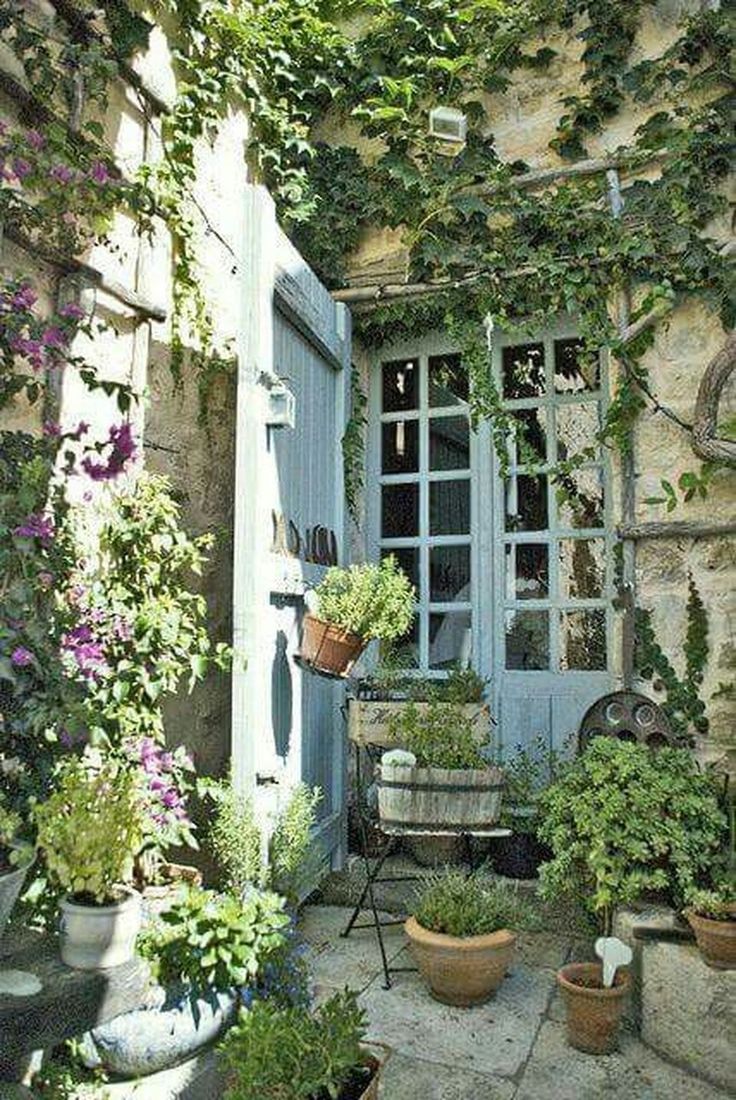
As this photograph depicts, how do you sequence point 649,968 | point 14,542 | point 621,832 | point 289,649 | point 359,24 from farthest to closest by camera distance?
point 359,24 < point 289,649 < point 621,832 < point 649,968 < point 14,542

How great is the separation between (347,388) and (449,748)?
6.35 ft

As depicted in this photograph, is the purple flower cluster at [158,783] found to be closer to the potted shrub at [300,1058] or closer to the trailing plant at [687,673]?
the potted shrub at [300,1058]

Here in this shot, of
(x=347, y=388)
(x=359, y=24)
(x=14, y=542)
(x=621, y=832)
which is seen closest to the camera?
(x=14, y=542)

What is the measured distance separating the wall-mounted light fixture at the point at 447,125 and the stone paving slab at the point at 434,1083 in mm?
4029

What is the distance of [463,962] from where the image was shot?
260cm

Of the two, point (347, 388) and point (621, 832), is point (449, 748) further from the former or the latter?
point (347, 388)

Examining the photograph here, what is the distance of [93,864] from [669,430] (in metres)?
2.98

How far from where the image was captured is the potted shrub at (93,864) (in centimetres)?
185

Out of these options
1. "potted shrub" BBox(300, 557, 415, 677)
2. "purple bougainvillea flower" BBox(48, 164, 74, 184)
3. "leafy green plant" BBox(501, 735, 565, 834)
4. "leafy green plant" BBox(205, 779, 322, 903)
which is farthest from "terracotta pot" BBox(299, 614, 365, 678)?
"purple bougainvillea flower" BBox(48, 164, 74, 184)

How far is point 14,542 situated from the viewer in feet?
7.04

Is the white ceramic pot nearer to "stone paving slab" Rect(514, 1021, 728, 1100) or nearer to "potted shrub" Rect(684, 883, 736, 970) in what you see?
"stone paving slab" Rect(514, 1021, 728, 1100)

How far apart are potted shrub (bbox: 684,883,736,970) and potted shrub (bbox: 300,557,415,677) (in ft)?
4.24

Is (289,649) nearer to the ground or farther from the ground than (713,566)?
nearer to the ground

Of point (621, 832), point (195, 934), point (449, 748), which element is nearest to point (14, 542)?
point (195, 934)
